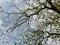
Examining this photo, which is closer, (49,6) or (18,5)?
(49,6)

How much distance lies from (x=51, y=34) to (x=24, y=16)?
1.34 metres

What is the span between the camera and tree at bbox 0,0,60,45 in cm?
994

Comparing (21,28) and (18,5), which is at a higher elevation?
(18,5)

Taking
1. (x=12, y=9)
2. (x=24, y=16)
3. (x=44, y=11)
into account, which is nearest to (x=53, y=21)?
(x=44, y=11)

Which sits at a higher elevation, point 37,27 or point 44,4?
point 44,4

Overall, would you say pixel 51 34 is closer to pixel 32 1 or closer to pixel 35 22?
pixel 35 22

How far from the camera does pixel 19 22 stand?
10.3 metres

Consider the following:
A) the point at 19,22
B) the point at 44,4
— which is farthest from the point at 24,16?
the point at 44,4

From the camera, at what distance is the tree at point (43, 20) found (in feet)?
32.6

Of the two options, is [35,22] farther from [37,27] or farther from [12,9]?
[12,9]

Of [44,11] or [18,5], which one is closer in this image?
[44,11]

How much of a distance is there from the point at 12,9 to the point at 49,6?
1659 millimetres

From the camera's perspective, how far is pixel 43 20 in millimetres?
10180

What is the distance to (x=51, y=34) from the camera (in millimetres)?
9945
